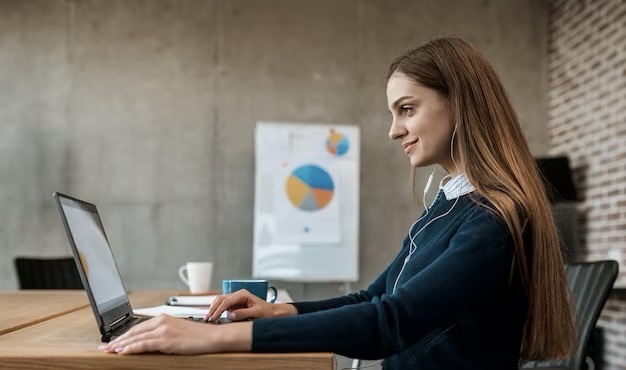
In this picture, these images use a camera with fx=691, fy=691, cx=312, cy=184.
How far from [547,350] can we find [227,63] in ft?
12.9

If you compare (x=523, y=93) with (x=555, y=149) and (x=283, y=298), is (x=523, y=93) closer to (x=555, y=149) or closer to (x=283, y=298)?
(x=555, y=149)

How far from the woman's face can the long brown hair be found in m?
0.02

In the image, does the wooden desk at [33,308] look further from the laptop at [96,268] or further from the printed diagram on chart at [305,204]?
the printed diagram on chart at [305,204]

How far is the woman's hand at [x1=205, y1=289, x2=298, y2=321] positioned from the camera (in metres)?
1.24

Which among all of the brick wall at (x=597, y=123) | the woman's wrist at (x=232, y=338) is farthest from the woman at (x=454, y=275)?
the brick wall at (x=597, y=123)

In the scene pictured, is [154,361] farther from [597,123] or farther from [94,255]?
[597,123]

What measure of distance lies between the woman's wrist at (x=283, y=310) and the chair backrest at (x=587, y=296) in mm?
946

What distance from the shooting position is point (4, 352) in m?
0.95

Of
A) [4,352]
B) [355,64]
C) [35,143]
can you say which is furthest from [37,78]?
[4,352]

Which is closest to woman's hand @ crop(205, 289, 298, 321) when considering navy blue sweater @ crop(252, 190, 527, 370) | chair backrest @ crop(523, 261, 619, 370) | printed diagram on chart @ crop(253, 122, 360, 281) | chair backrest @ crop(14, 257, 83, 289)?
navy blue sweater @ crop(252, 190, 527, 370)

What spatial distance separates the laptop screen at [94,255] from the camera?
1.16 m

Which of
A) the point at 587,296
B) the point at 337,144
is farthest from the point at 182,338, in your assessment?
the point at 337,144

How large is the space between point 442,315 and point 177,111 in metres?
4.00

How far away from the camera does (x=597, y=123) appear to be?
169 inches
